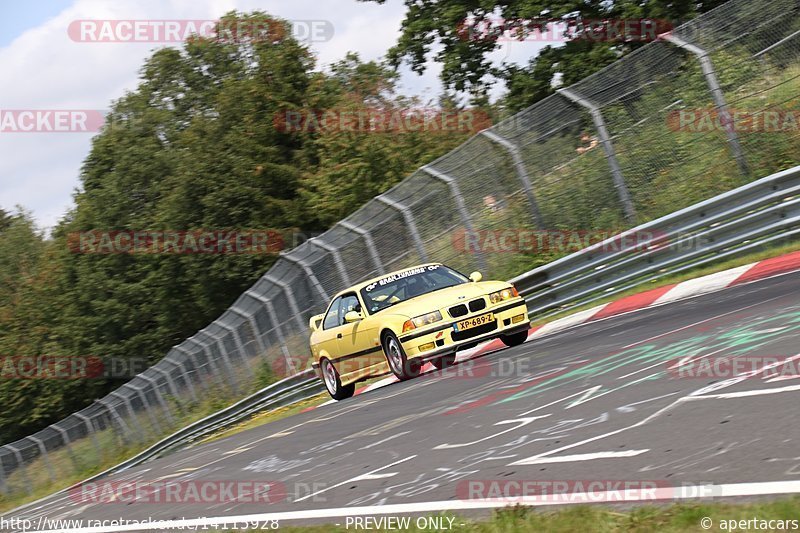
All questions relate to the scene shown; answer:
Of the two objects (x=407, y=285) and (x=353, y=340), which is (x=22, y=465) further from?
(x=407, y=285)

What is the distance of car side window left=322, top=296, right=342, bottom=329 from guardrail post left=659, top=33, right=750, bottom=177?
5.90 metres

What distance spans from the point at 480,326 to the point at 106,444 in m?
20.7

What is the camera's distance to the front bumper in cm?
1341

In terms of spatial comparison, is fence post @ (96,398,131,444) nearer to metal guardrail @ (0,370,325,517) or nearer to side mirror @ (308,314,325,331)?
metal guardrail @ (0,370,325,517)

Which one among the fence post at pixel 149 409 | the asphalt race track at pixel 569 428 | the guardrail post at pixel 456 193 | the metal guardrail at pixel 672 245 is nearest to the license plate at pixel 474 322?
the asphalt race track at pixel 569 428

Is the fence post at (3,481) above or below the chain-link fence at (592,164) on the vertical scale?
below

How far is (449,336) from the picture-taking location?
Result: 1344 cm

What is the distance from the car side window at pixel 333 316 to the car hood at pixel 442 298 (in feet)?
Answer: 5.23

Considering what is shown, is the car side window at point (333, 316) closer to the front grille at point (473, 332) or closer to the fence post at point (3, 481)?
the front grille at point (473, 332)

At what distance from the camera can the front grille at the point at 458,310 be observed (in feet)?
44.5

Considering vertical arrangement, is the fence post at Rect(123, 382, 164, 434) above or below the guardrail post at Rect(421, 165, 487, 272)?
below

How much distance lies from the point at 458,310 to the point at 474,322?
251 mm

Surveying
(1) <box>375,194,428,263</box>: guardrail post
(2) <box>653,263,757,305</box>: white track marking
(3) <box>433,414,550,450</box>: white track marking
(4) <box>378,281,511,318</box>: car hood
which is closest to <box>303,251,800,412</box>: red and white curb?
(2) <box>653,263,757,305</box>: white track marking

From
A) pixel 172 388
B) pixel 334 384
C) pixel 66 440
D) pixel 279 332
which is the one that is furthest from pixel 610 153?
pixel 66 440
